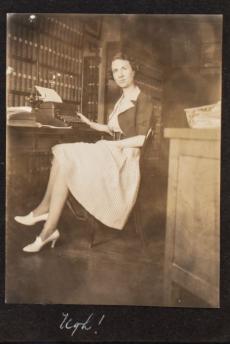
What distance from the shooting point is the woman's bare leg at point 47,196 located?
1.63m

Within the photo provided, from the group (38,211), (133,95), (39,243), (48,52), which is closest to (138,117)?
(133,95)

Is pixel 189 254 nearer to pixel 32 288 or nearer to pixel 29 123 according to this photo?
pixel 32 288

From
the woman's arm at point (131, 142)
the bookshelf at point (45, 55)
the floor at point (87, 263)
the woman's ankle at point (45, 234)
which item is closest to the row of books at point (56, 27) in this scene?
the bookshelf at point (45, 55)

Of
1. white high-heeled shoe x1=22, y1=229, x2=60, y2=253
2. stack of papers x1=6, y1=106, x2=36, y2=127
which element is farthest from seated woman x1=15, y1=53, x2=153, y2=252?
stack of papers x1=6, y1=106, x2=36, y2=127

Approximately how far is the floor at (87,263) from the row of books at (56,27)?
2.29 ft

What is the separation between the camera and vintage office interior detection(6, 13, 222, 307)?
5.26 feet

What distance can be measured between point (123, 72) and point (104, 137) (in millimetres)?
300

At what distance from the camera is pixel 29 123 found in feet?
5.31

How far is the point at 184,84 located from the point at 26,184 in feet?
2.71

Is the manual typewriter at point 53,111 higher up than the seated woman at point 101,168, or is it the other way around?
the manual typewriter at point 53,111

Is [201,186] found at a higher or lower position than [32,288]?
higher

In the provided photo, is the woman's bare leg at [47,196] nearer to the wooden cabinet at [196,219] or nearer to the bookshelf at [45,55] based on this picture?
the bookshelf at [45,55]

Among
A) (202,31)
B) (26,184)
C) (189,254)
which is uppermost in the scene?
(202,31)
